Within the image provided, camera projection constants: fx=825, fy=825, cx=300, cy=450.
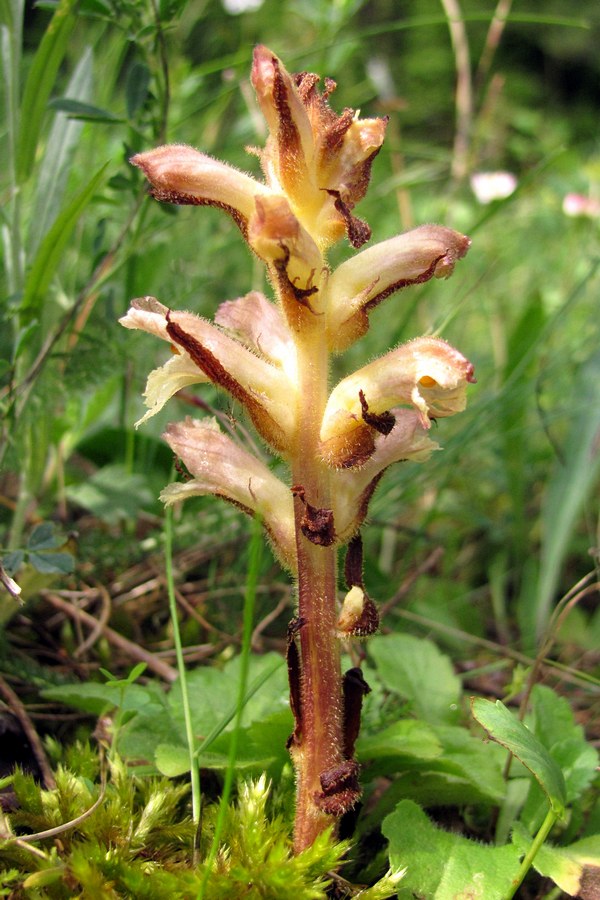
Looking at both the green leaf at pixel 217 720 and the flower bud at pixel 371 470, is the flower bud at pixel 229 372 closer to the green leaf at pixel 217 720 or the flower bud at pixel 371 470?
the flower bud at pixel 371 470

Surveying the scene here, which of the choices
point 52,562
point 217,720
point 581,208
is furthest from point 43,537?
point 581,208

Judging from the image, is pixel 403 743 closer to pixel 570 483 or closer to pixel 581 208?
pixel 570 483

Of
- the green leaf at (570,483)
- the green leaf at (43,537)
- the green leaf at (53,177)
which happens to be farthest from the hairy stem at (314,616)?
the green leaf at (570,483)

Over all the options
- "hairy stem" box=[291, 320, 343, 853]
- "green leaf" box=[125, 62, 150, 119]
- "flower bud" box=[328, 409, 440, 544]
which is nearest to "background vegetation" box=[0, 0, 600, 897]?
"green leaf" box=[125, 62, 150, 119]

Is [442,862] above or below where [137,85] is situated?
below

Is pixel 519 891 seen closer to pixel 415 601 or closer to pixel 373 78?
pixel 415 601

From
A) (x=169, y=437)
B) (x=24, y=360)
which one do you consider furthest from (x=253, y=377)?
(x=24, y=360)
